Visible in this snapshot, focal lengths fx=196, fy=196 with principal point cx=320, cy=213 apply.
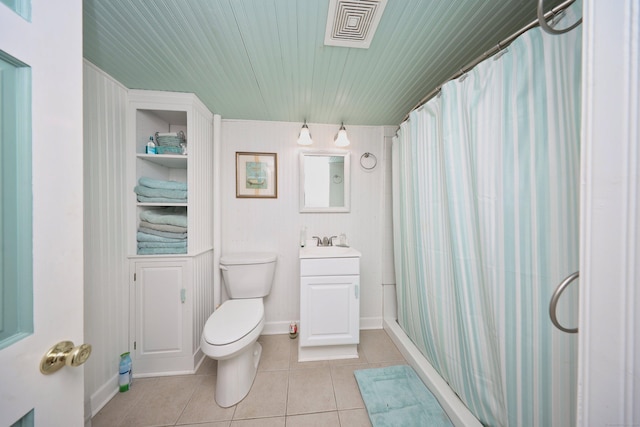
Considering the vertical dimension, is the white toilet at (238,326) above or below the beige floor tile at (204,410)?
above

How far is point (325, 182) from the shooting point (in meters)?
1.94

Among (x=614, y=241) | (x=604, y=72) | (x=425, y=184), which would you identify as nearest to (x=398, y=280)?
(x=425, y=184)

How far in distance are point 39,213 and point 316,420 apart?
4.81 ft

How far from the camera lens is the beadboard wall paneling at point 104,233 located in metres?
1.13

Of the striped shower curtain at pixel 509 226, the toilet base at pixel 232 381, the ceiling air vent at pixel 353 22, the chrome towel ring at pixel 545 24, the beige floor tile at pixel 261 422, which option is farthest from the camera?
the toilet base at pixel 232 381

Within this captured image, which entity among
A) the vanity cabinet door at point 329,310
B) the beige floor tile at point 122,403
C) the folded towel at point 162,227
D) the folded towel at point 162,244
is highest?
the folded towel at point 162,227

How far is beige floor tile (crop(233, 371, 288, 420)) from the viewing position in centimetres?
114

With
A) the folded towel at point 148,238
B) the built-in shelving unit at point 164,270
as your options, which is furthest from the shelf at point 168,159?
the folded towel at point 148,238

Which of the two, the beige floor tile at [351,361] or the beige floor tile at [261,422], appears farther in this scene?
the beige floor tile at [351,361]

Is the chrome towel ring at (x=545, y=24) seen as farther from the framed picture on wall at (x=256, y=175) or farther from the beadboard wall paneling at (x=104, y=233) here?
the beadboard wall paneling at (x=104, y=233)

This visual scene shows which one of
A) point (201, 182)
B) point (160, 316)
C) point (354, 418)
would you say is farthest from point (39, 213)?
point (354, 418)

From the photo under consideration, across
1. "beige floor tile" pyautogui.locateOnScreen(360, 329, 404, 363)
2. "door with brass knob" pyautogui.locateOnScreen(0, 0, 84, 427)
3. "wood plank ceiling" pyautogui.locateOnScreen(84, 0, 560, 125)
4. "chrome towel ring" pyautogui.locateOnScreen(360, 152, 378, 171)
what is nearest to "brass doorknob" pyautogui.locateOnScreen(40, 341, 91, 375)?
"door with brass knob" pyautogui.locateOnScreen(0, 0, 84, 427)

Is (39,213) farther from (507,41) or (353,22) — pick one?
(507,41)

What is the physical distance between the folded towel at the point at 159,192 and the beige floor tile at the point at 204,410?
1.32m
